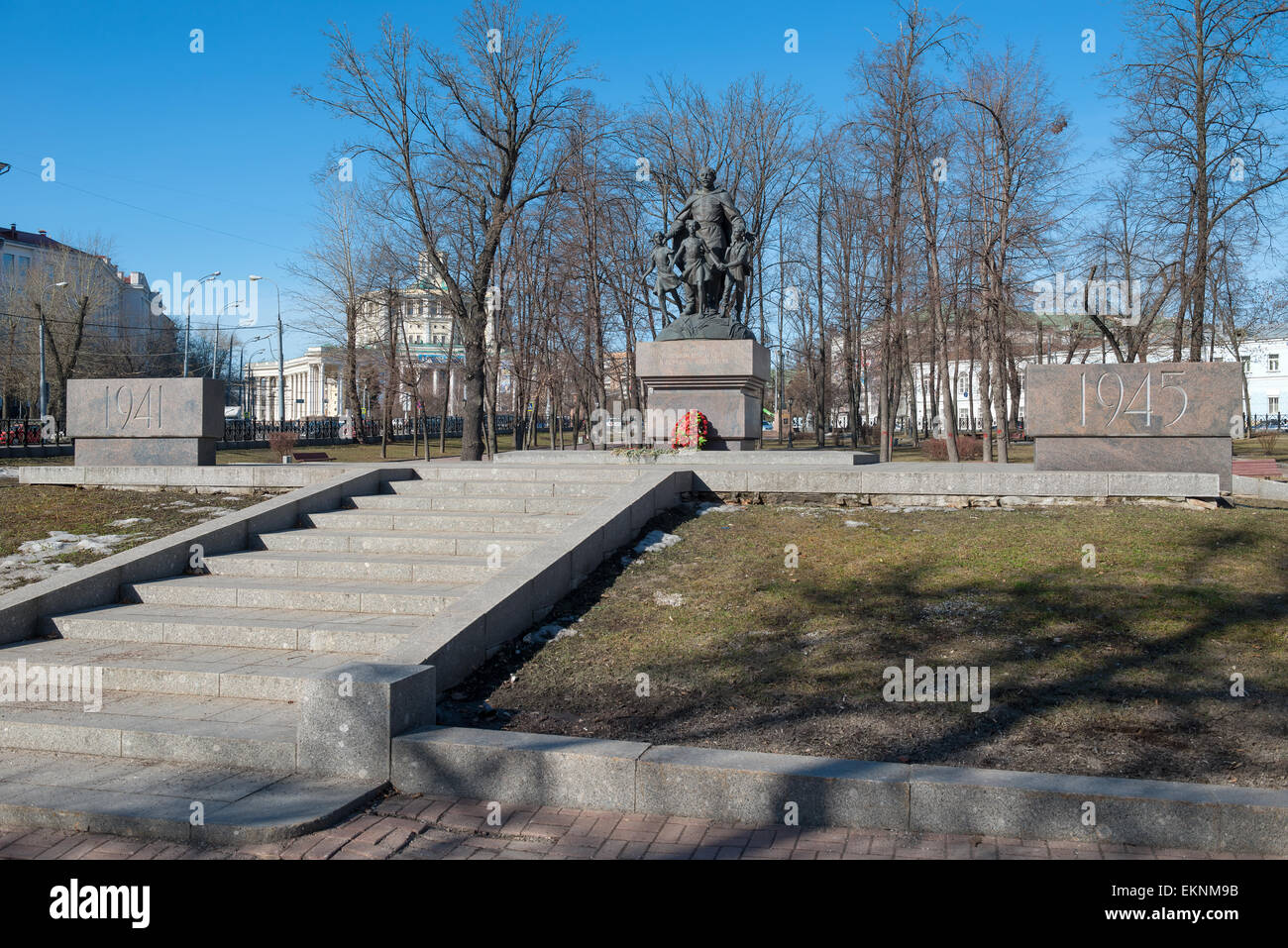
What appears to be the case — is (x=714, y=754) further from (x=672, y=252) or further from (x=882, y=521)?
(x=672, y=252)

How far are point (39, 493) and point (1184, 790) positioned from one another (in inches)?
531

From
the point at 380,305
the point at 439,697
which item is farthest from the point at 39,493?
the point at 380,305

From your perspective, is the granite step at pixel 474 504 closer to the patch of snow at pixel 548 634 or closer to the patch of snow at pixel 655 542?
the patch of snow at pixel 655 542

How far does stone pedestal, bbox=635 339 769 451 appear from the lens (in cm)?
1588

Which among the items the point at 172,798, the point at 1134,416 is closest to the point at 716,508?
the point at 1134,416

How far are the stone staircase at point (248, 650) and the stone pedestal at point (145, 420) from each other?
14.6 feet

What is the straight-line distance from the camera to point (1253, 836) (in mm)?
3773

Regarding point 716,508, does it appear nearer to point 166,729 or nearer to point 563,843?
point 166,729

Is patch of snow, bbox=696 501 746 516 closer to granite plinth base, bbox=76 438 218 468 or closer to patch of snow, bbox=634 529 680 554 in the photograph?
patch of snow, bbox=634 529 680 554

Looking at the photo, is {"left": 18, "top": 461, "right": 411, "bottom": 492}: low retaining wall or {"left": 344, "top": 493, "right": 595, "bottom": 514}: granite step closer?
{"left": 344, "top": 493, "right": 595, "bottom": 514}: granite step

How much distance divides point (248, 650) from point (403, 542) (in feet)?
7.07

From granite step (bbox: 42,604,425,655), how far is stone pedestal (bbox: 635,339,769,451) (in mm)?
9214

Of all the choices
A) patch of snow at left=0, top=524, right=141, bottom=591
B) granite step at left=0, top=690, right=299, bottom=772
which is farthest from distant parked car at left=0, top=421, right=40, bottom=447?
granite step at left=0, top=690, right=299, bottom=772

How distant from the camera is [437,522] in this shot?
9469 mm
